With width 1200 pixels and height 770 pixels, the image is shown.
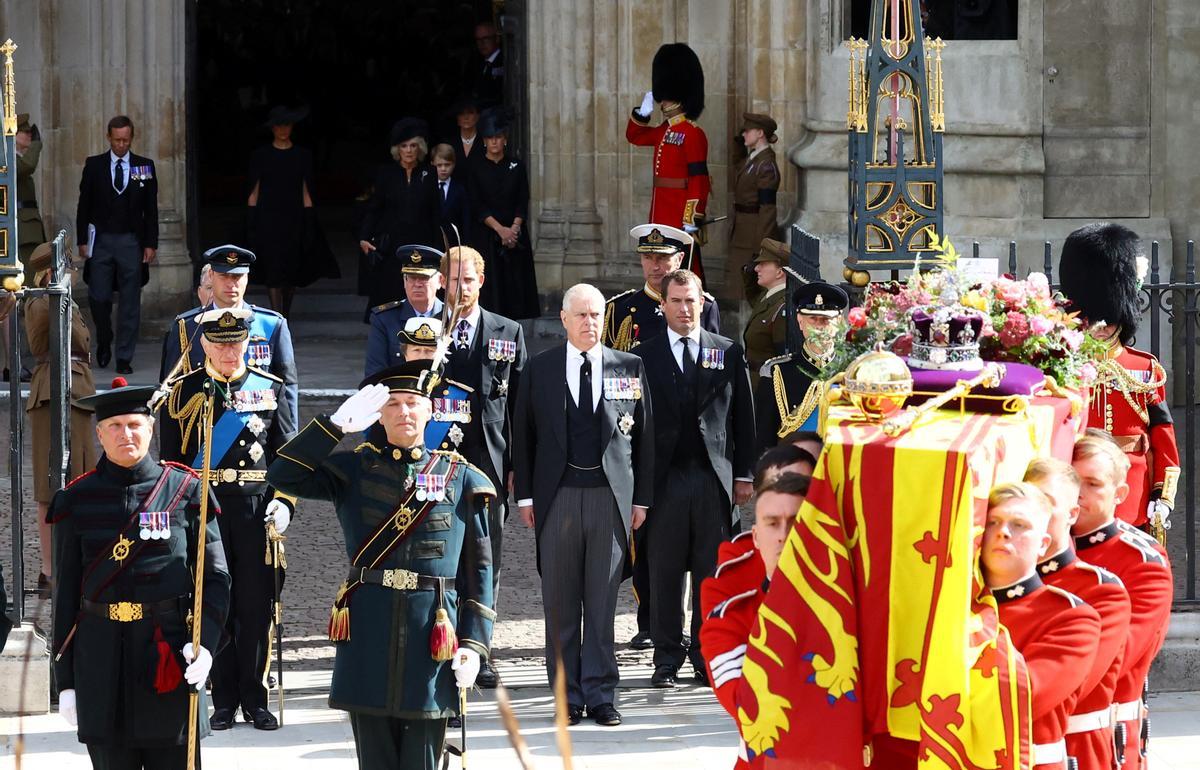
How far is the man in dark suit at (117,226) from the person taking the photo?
14.5 metres

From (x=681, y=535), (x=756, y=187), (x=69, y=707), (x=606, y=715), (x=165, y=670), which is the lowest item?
(x=606, y=715)

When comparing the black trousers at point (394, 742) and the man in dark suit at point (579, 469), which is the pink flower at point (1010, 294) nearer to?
the black trousers at point (394, 742)

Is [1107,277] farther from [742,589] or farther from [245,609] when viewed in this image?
[245,609]

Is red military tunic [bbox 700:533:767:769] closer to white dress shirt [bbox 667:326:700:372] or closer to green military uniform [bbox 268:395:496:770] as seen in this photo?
green military uniform [bbox 268:395:496:770]

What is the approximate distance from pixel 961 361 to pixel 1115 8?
Result: 8.96m

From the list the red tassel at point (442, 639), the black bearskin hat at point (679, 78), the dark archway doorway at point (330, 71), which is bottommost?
the red tassel at point (442, 639)

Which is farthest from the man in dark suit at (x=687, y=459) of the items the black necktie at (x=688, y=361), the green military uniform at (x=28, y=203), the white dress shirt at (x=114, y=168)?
the green military uniform at (x=28, y=203)

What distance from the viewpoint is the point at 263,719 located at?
8.40 metres

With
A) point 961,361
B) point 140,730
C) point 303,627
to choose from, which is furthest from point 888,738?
point 303,627

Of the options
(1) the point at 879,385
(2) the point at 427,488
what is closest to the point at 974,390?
(1) the point at 879,385

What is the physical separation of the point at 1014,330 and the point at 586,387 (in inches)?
122

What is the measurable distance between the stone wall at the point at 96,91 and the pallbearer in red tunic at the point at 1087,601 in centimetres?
1091

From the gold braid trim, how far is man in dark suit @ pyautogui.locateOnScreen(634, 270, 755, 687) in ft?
5.79

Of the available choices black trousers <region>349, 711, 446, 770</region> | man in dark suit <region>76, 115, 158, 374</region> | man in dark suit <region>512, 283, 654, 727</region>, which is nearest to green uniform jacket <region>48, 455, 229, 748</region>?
black trousers <region>349, 711, 446, 770</region>
